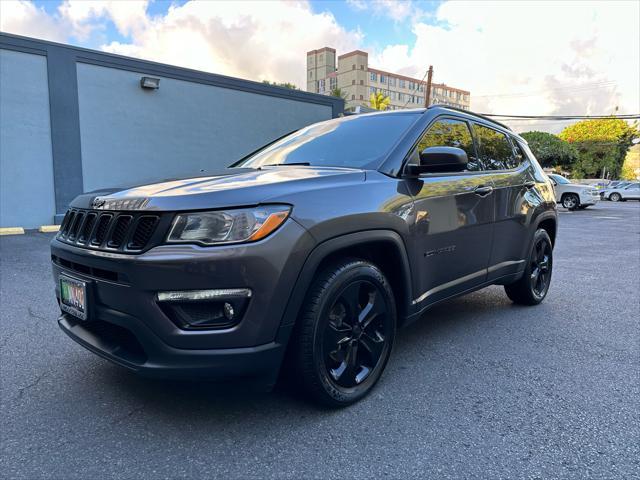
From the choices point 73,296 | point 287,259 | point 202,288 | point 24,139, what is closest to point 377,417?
point 287,259

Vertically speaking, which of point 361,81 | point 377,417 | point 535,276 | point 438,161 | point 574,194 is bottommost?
point 377,417

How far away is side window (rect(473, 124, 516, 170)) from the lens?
12.8 feet

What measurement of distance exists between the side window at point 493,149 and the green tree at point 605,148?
177 feet

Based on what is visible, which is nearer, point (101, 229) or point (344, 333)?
point (101, 229)

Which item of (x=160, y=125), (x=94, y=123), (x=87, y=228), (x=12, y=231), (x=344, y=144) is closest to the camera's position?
(x=87, y=228)

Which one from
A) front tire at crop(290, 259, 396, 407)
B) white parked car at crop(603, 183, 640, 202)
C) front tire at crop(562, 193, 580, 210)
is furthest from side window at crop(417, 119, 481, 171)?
white parked car at crop(603, 183, 640, 202)

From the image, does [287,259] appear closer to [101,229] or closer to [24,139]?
[101,229]

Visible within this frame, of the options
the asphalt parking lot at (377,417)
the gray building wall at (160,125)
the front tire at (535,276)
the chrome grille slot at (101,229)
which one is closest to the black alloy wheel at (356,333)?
the asphalt parking lot at (377,417)

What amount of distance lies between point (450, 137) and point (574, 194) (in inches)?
823

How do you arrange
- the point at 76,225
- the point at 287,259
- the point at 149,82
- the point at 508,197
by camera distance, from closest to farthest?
the point at 287,259, the point at 76,225, the point at 508,197, the point at 149,82

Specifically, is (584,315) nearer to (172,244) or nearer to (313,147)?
(313,147)

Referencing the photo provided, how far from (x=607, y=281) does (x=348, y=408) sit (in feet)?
16.2

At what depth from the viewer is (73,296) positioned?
246cm

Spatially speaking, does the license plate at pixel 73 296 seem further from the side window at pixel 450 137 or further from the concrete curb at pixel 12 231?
the concrete curb at pixel 12 231
